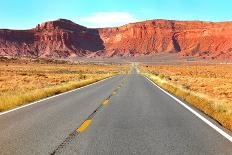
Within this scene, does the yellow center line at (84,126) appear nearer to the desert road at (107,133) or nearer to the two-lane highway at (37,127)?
the desert road at (107,133)

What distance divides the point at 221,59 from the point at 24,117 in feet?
616

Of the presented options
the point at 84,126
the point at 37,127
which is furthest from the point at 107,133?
the point at 37,127

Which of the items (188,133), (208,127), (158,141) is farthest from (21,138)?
(208,127)

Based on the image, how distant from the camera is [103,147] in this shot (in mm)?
7102

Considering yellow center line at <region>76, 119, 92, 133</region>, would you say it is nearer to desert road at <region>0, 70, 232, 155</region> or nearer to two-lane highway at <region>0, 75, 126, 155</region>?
desert road at <region>0, 70, 232, 155</region>

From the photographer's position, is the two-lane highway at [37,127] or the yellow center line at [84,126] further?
the yellow center line at [84,126]

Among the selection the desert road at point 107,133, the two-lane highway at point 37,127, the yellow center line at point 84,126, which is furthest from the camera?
the yellow center line at point 84,126

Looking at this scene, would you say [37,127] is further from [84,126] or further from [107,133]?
[107,133]

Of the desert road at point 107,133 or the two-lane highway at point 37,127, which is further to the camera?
the two-lane highway at point 37,127

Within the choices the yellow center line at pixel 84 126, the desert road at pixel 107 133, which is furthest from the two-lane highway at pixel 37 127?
the yellow center line at pixel 84 126

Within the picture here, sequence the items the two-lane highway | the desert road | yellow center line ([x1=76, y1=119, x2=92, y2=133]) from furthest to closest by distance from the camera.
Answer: yellow center line ([x1=76, y1=119, x2=92, y2=133]) → the two-lane highway → the desert road

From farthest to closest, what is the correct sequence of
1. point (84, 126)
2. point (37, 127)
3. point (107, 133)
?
point (84, 126)
point (37, 127)
point (107, 133)

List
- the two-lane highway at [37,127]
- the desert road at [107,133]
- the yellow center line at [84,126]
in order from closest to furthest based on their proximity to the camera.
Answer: the desert road at [107,133]
the two-lane highway at [37,127]
the yellow center line at [84,126]

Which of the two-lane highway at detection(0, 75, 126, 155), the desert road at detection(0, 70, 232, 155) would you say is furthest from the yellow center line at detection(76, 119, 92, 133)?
the two-lane highway at detection(0, 75, 126, 155)
